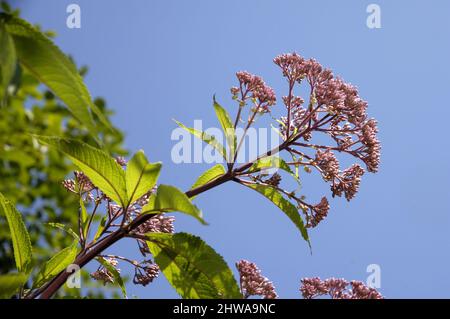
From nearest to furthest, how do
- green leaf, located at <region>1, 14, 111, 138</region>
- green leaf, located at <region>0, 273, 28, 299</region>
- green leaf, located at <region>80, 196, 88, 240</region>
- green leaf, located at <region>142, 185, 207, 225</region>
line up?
green leaf, located at <region>1, 14, 111, 138</region>, green leaf, located at <region>0, 273, 28, 299</region>, green leaf, located at <region>142, 185, 207, 225</region>, green leaf, located at <region>80, 196, 88, 240</region>

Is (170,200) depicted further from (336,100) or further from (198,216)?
(336,100)

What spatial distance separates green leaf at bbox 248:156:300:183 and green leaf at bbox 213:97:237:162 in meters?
0.11

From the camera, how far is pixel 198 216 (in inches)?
56.1

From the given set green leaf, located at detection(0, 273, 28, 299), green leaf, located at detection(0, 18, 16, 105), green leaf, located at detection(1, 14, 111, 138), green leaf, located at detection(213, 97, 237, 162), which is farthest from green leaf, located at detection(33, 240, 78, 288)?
green leaf, located at detection(0, 18, 16, 105)

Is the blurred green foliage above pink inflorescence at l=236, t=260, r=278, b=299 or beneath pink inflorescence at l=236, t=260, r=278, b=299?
above

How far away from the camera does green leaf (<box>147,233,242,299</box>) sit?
184cm

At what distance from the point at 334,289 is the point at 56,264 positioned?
1133 mm

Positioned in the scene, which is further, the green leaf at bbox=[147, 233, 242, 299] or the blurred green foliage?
the blurred green foliage

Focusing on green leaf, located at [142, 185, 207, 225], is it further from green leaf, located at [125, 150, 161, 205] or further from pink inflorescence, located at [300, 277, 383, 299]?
pink inflorescence, located at [300, 277, 383, 299]

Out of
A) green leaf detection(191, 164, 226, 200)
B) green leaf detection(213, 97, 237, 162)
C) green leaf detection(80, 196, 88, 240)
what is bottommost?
green leaf detection(80, 196, 88, 240)

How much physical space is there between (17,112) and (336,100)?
14.0ft

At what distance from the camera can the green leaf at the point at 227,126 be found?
2279 millimetres
